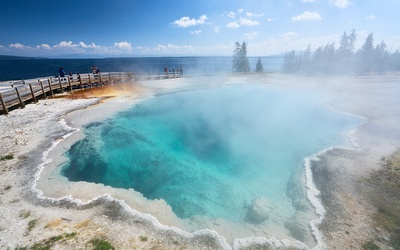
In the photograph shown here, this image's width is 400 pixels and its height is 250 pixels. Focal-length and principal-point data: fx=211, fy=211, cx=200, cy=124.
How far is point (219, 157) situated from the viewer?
14.7 meters

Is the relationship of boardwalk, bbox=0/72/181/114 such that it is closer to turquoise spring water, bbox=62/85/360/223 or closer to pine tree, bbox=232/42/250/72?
turquoise spring water, bbox=62/85/360/223

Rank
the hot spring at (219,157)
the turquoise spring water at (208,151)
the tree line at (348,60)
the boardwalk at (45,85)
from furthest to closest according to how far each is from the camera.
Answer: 1. the tree line at (348,60)
2. the boardwalk at (45,85)
3. the turquoise spring water at (208,151)
4. the hot spring at (219,157)

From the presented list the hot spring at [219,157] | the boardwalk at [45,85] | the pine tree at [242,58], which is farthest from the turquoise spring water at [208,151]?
the pine tree at [242,58]

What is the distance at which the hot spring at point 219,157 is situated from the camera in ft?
29.5

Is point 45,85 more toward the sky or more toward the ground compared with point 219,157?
more toward the sky

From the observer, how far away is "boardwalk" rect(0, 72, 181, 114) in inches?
754

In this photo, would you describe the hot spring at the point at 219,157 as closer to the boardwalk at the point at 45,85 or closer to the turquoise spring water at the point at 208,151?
the turquoise spring water at the point at 208,151

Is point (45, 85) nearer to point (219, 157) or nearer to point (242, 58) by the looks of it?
point (219, 157)

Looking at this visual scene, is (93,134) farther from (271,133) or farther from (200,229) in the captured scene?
(271,133)

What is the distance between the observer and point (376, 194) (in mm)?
8828

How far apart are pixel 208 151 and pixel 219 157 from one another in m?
1.18

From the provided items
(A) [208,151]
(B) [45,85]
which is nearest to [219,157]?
(A) [208,151]

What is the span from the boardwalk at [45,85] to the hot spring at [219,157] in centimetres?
893

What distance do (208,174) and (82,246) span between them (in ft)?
24.5
